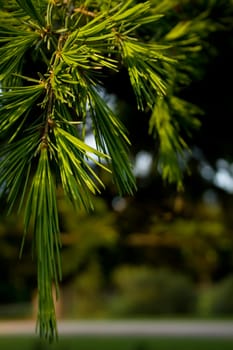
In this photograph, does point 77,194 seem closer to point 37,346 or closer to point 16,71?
point 16,71

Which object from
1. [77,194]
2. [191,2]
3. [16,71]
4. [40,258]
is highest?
[191,2]

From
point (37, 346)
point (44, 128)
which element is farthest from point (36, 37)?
point (37, 346)

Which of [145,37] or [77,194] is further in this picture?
[145,37]

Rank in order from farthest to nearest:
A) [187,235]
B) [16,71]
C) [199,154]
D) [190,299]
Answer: [190,299]
[187,235]
[199,154]
[16,71]

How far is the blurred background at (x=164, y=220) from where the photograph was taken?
11.7ft

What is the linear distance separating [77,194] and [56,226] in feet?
0.28

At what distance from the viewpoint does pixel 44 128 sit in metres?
1.57

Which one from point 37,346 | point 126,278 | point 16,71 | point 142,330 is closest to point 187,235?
point 37,346

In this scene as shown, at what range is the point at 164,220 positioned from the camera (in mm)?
4547

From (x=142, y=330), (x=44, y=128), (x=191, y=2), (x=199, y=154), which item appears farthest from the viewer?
(x=142, y=330)

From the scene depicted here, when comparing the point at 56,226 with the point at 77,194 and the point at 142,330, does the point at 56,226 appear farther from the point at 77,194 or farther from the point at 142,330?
the point at 142,330

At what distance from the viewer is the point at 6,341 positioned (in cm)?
847

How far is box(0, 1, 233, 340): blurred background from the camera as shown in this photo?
11.7 ft

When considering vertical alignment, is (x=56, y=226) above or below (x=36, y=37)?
below
